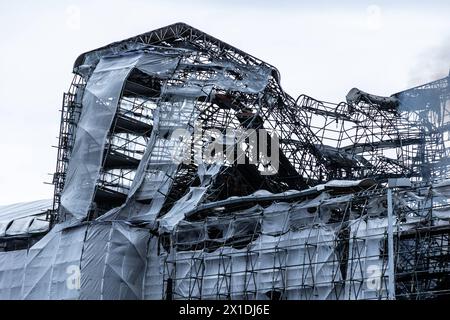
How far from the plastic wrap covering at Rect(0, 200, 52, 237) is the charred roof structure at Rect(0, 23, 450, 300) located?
0.28m

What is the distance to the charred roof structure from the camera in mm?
39344

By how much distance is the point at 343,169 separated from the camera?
5528 cm

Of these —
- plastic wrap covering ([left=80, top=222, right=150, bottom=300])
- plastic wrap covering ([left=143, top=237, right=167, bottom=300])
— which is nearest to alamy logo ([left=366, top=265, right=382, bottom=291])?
plastic wrap covering ([left=143, top=237, right=167, bottom=300])

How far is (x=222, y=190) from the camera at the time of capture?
49656mm

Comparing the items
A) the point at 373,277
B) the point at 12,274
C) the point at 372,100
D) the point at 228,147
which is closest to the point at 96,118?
the point at 228,147

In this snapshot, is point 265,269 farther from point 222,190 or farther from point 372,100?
point 372,100

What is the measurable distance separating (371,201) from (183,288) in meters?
10.4

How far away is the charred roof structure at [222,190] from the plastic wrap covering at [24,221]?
0.28 meters

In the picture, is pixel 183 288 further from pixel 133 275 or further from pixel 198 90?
pixel 198 90

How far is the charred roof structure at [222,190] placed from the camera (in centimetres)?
3934

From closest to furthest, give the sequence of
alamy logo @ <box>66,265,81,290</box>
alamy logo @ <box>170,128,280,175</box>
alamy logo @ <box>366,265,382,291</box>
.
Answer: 1. alamy logo @ <box>366,265,382,291</box>
2. alamy logo @ <box>66,265,81,290</box>
3. alamy logo @ <box>170,128,280,175</box>

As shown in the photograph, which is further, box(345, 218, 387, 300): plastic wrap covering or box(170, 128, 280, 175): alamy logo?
box(170, 128, 280, 175): alamy logo

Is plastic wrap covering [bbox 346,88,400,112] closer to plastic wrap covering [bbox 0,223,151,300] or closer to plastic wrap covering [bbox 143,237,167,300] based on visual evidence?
plastic wrap covering [bbox 143,237,167,300]
